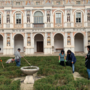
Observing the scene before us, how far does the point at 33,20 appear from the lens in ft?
70.1

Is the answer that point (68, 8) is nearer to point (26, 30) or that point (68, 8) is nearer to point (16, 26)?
point (26, 30)

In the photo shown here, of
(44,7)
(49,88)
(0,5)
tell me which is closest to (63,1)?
(44,7)

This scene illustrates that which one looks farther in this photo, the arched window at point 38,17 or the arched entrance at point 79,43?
the arched entrance at point 79,43

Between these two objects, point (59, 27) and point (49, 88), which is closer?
point (49, 88)

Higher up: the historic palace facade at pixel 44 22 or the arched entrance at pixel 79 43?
the historic palace facade at pixel 44 22

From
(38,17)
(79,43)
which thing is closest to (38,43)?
(38,17)

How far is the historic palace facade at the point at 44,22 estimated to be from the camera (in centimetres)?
2081

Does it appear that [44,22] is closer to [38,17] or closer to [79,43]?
[38,17]

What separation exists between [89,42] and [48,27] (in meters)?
8.32

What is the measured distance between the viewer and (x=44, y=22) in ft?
68.9

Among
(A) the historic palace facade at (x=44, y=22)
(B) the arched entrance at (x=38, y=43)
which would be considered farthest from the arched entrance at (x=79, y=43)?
(B) the arched entrance at (x=38, y=43)

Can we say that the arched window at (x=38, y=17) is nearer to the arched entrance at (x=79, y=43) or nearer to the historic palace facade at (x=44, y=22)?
the historic palace facade at (x=44, y=22)

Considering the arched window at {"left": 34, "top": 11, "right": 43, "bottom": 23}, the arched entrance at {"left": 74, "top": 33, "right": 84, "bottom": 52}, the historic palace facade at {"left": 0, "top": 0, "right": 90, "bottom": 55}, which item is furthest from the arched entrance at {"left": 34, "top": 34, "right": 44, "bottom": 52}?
the arched entrance at {"left": 74, "top": 33, "right": 84, "bottom": 52}

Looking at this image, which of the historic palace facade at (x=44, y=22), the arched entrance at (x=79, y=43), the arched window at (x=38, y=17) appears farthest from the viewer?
the arched entrance at (x=79, y=43)
